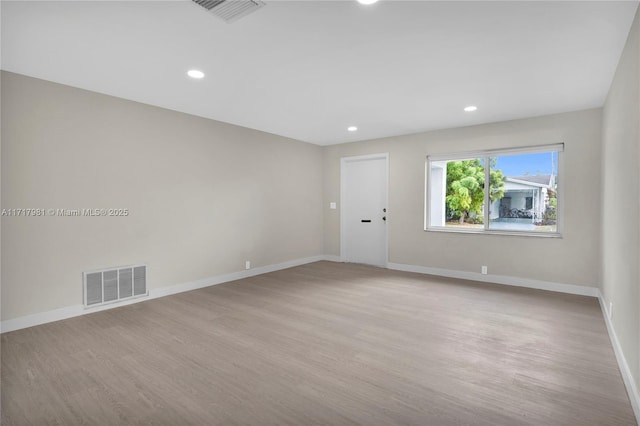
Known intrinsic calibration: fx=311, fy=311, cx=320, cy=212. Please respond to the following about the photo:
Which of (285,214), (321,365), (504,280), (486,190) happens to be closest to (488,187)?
(486,190)

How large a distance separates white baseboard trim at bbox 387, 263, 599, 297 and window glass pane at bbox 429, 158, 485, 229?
0.79m

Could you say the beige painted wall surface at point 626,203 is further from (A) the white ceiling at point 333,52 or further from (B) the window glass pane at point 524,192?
(B) the window glass pane at point 524,192

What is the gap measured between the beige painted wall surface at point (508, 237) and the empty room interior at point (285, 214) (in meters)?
0.03

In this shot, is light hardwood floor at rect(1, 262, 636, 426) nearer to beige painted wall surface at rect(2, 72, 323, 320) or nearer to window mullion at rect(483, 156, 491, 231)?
beige painted wall surface at rect(2, 72, 323, 320)

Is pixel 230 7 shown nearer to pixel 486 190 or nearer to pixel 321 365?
pixel 321 365

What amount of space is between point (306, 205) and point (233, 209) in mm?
1845

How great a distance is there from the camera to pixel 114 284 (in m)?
3.73

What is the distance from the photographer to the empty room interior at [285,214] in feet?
6.77

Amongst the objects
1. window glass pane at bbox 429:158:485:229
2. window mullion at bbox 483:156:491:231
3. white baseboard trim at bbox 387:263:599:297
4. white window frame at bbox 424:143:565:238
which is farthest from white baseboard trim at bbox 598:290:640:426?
window glass pane at bbox 429:158:485:229

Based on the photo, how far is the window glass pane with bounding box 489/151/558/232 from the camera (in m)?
4.53

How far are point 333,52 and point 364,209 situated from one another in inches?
161

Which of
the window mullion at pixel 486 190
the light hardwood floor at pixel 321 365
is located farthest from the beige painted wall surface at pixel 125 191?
the window mullion at pixel 486 190

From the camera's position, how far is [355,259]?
6590 mm

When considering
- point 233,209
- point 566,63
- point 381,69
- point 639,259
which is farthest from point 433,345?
point 233,209
